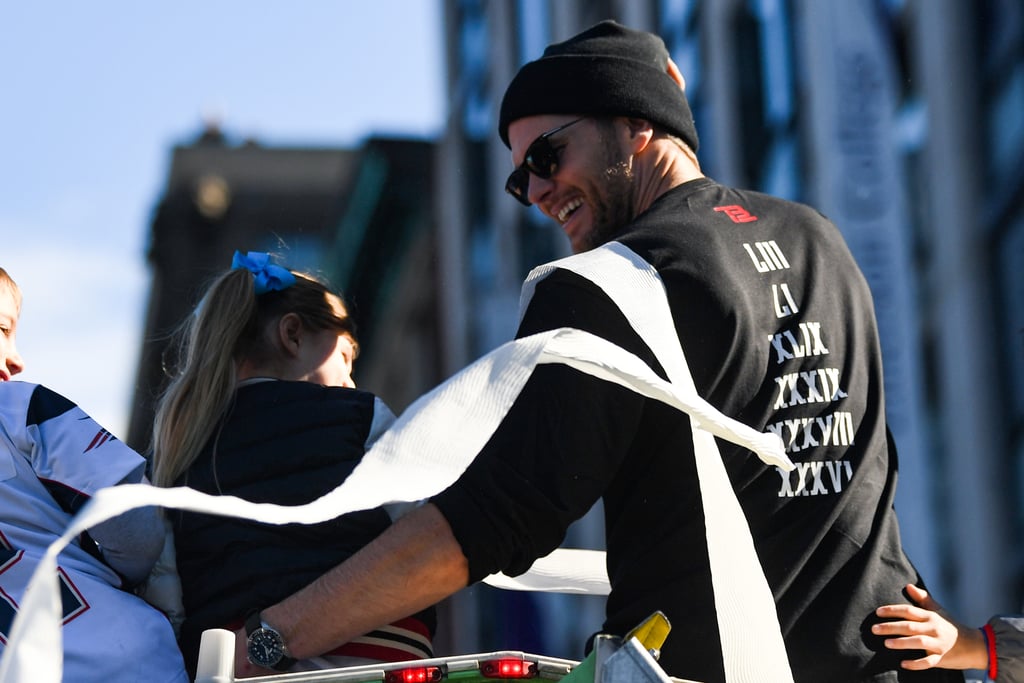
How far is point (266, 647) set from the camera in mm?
2836

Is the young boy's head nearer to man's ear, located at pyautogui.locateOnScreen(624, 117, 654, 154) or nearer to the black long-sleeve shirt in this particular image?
the black long-sleeve shirt

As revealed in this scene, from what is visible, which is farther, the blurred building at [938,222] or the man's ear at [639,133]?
the blurred building at [938,222]

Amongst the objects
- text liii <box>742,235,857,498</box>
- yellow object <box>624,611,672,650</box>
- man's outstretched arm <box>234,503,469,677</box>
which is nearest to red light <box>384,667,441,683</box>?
man's outstretched arm <box>234,503,469,677</box>

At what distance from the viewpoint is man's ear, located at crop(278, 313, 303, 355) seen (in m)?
3.83

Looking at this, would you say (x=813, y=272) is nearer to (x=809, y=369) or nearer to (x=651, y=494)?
(x=809, y=369)

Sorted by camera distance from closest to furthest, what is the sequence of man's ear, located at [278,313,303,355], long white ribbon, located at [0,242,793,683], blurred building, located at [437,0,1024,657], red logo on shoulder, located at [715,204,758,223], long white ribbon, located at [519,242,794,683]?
long white ribbon, located at [0,242,793,683] → long white ribbon, located at [519,242,794,683] → red logo on shoulder, located at [715,204,758,223] → man's ear, located at [278,313,303,355] → blurred building, located at [437,0,1024,657]

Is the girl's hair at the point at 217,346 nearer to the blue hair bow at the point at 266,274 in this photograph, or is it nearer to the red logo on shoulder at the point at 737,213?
the blue hair bow at the point at 266,274

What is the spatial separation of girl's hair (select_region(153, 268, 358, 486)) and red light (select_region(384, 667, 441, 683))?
1.17 meters

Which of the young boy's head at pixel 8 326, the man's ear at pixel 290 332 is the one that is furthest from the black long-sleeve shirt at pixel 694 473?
the young boy's head at pixel 8 326

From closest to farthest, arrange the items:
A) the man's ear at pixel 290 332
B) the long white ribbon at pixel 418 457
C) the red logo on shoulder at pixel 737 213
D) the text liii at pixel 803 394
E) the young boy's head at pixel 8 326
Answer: the long white ribbon at pixel 418 457
the text liii at pixel 803 394
the red logo on shoulder at pixel 737 213
the young boy's head at pixel 8 326
the man's ear at pixel 290 332

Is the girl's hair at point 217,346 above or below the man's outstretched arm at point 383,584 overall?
above

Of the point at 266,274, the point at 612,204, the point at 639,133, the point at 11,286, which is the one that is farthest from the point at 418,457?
the point at 266,274

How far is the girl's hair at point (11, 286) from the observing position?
3527mm

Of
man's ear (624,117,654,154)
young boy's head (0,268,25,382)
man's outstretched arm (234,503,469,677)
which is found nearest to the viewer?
man's outstretched arm (234,503,469,677)
